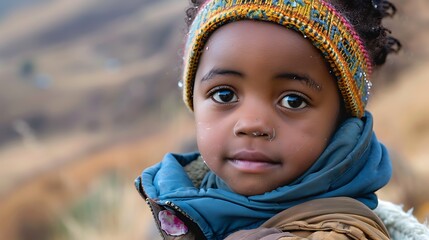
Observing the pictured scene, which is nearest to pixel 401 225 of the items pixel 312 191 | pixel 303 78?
pixel 312 191

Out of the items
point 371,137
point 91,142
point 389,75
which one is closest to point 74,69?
point 91,142

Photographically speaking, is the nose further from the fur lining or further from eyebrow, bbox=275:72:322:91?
the fur lining

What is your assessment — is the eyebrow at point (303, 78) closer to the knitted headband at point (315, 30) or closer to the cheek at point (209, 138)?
the knitted headband at point (315, 30)

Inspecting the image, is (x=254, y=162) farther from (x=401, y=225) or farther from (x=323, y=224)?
(x=401, y=225)

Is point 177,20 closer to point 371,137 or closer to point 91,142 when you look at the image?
point 91,142

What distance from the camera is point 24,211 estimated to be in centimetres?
351

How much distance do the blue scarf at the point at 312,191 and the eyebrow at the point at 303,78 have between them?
11 cm

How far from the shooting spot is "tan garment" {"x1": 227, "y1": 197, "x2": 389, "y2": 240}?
1093 millimetres

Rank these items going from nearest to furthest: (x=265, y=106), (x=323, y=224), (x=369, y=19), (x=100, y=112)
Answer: (x=323, y=224) → (x=265, y=106) → (x=369, y=19) → (x=100, y=112)

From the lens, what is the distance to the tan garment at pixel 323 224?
109 centimetres

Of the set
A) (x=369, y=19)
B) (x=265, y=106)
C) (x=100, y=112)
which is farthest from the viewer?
(x=100, y=112)

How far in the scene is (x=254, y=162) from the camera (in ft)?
4.04

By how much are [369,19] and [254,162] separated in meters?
0.46

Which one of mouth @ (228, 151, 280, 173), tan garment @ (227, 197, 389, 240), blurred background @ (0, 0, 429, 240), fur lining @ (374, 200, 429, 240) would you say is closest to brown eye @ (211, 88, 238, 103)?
mouth @ (228, 151, 280, 173)
